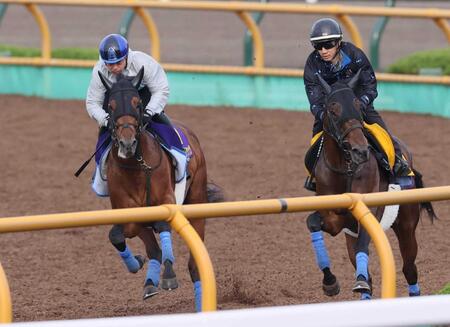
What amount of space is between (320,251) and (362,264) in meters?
0.52

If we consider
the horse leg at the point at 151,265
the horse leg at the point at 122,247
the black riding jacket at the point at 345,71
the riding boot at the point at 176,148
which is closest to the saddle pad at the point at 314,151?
the black riding jacket at the point at 345,71

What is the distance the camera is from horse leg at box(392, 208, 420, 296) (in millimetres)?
8578

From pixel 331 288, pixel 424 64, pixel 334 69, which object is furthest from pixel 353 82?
pixel 424 64

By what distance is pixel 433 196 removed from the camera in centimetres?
594

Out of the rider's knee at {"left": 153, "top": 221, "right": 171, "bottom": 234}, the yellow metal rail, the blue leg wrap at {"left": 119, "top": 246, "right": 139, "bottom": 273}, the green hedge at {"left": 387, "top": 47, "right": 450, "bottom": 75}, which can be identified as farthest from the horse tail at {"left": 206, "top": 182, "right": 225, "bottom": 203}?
the green hedge at {"left": 387, "top": 47, "right": 450, "bottom": 75}

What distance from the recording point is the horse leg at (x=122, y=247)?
27.3 feet

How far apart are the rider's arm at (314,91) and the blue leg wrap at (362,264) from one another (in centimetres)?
103

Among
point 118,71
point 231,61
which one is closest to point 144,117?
point 118,71

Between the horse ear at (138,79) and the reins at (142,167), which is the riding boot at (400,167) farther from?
the horse ear at (138,79)

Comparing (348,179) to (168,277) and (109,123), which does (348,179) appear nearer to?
(168,277)

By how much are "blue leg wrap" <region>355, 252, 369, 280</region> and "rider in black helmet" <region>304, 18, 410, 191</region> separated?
982mm

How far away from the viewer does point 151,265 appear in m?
8.21

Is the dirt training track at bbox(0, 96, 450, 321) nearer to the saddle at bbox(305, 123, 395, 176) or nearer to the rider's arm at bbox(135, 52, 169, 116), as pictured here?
the saddle at bbox(305, 123, 395, 176)

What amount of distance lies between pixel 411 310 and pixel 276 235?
6458mm
